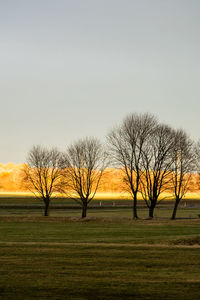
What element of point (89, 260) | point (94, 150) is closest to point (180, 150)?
point (94, 150)

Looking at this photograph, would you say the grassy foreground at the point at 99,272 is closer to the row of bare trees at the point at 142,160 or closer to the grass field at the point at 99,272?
the grass field at the point at 99,272

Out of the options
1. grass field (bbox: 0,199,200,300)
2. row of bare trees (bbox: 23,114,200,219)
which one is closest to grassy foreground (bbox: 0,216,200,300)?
grass field (bbox: 0,199,200,300)

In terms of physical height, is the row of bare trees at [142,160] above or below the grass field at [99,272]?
above

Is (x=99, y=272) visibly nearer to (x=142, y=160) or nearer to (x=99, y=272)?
(x=99, y=272)

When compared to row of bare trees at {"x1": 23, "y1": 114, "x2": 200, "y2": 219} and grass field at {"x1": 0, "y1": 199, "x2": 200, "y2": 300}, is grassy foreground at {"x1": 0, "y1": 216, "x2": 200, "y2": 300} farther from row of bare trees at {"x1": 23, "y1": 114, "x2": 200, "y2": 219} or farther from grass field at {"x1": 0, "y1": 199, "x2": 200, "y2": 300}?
row of bare trees at {"x1": 23, "y1": 114, "x2": 200, "y2": 219}

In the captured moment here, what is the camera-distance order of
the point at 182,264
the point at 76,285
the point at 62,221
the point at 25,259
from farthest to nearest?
the point at 62,221 → the point at 25,259 → the point at 182,264 → the point at 76,285

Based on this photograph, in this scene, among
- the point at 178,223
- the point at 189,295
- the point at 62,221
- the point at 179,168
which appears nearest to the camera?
the point at 189,295

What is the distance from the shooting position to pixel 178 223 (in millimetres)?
46781

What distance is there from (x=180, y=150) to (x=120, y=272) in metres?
48.3

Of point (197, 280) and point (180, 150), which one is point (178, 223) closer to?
point (180, 150)

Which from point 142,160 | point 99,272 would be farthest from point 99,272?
point 142,160

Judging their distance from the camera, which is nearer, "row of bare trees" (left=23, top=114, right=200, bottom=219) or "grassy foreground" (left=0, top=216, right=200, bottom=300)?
"grassy foreground" (left=0, top=216, right=200, bottom=300)

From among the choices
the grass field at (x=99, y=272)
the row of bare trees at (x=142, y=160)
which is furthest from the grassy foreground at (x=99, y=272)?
the row of bare trees at (x=142, y=160)

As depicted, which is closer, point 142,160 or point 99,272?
point 99,272
